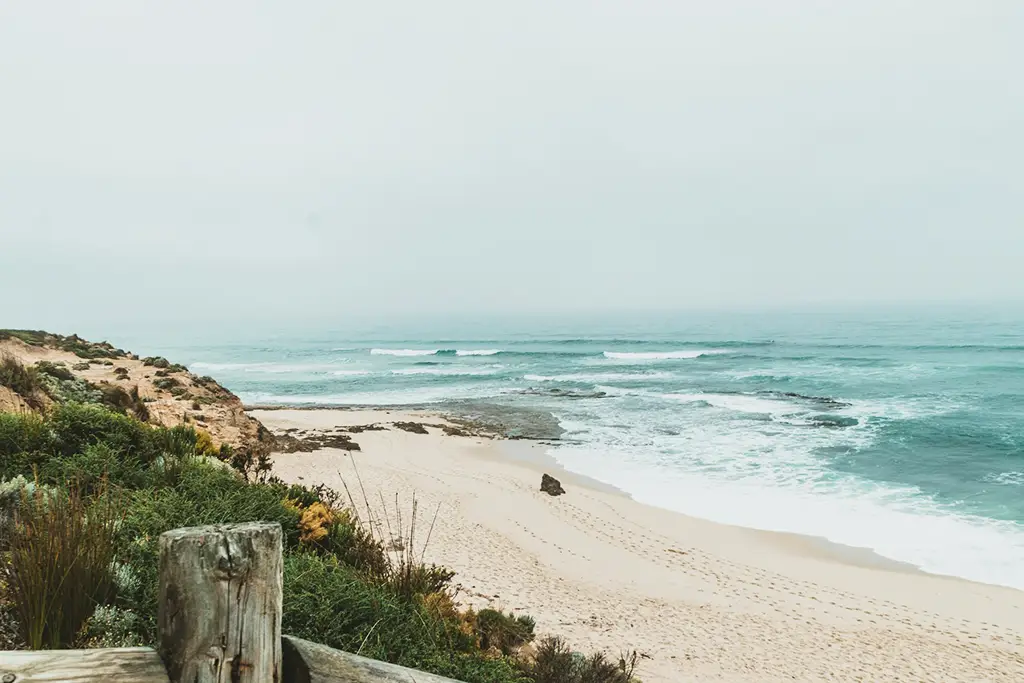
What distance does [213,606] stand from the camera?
61.4 inches

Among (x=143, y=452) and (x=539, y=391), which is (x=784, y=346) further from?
(x=143, y=452)

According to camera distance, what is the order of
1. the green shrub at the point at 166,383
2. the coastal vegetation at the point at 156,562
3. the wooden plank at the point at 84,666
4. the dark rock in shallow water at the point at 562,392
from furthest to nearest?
the dark rock in shallow water at the point at 562,392 → the green shrub at the point at 166,383 → the coastal vegetation at the point at 156,562 → the wooden plank at the point at 84,666

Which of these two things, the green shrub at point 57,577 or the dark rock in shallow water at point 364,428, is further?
Answer: the dark rock in shallow water at point 364,428

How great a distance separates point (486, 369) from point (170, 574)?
4692cm

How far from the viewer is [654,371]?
144 ft

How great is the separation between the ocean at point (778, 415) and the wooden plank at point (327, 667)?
12.8 metres

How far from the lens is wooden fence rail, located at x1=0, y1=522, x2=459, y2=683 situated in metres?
1.55

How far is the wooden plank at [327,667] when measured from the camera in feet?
5.63

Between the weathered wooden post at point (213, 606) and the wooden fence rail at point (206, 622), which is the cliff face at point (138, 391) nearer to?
the wooden fence rail at point (206, 622)

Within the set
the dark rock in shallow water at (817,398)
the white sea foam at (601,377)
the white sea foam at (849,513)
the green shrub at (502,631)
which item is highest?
the green shrub at (502,631)

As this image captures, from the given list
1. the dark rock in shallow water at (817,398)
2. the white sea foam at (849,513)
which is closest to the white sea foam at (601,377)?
the dark rock in shallow water at (817,398)

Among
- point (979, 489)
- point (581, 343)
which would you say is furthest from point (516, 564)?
point (581, 343)

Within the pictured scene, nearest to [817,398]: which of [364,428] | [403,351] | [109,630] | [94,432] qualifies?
[364,428]

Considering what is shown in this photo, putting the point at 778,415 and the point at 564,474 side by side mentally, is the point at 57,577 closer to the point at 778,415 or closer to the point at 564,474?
the point at 564,474
